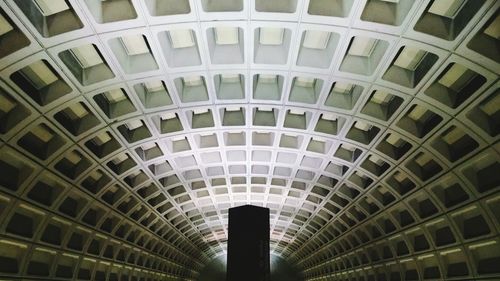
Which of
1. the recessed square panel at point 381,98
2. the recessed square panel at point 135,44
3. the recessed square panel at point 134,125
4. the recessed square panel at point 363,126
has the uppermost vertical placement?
the recessed square panel at point 135,44

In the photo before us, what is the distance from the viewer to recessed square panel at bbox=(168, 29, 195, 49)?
10445 millimetres

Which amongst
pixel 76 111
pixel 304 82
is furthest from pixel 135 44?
pixel 304 82

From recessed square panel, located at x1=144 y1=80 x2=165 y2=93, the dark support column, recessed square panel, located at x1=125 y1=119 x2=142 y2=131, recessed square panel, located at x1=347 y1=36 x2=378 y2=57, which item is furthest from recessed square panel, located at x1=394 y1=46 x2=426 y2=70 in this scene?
recessed square panel, located at x1=125 y1=119 x2=142 y2=131

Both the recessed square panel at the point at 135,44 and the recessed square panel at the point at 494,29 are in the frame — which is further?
the recessed square panel at the point at 135,44

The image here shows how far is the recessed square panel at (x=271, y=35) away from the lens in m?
10.5

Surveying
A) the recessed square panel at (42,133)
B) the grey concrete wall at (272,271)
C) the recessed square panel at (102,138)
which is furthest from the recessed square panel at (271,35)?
the grey concrete wall at (272,271)

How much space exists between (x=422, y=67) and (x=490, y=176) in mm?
4616

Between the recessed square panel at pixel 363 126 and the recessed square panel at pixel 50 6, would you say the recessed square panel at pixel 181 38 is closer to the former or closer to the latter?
the recessed square panel at pixel 50 6

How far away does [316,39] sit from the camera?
34.9ft

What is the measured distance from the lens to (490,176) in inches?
472

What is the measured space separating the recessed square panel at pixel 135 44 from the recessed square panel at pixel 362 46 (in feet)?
18.6

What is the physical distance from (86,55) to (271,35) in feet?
16.7

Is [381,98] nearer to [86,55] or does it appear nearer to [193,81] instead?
[193,81]

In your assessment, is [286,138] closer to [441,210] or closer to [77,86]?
[441,210]
